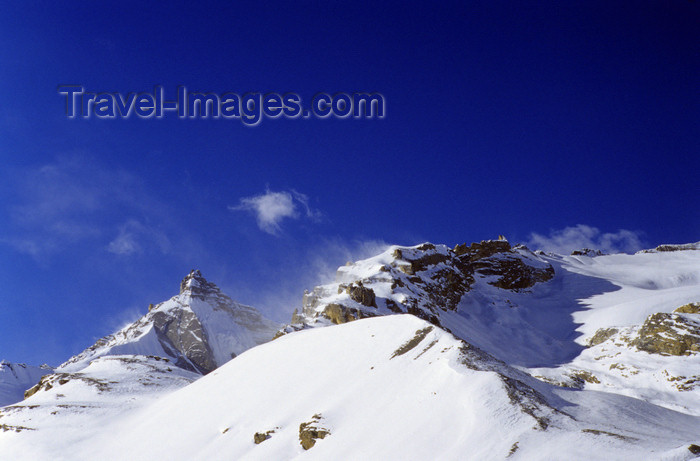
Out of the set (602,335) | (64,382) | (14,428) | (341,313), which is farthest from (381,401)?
(602,335)

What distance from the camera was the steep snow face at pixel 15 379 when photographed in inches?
6501

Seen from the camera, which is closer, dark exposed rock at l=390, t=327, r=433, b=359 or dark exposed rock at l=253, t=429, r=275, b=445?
dark exposed rock at l=253, t=429, r=275, b=445

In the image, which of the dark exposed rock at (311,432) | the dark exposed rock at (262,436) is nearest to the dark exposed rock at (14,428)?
the dark exposed rock at (262,436)

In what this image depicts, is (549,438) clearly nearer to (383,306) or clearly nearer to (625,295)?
(383,306)

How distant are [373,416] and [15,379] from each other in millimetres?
200256

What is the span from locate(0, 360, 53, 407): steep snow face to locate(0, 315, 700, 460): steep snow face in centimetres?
14350

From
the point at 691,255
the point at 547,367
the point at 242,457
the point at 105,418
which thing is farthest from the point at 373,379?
the point at 691,255

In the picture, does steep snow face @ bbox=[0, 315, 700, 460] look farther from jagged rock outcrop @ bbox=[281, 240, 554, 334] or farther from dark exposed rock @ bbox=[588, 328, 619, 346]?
dark exposed rock @ bbox=[588, 328, 619, 346]

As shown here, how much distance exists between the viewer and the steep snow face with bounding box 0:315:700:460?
2255 centimetres

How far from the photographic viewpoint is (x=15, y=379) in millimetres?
177500

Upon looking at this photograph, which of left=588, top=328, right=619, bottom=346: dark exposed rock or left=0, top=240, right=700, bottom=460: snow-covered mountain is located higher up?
left=588, top=328, right=619, bottom=346: dark exposed rock

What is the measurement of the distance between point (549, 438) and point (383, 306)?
320 feet

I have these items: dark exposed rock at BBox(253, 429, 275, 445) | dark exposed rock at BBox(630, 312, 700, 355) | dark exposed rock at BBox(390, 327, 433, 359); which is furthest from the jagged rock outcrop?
dark exposed rock at BBox(253, 429, 275, 445)

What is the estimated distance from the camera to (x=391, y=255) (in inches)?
6570
